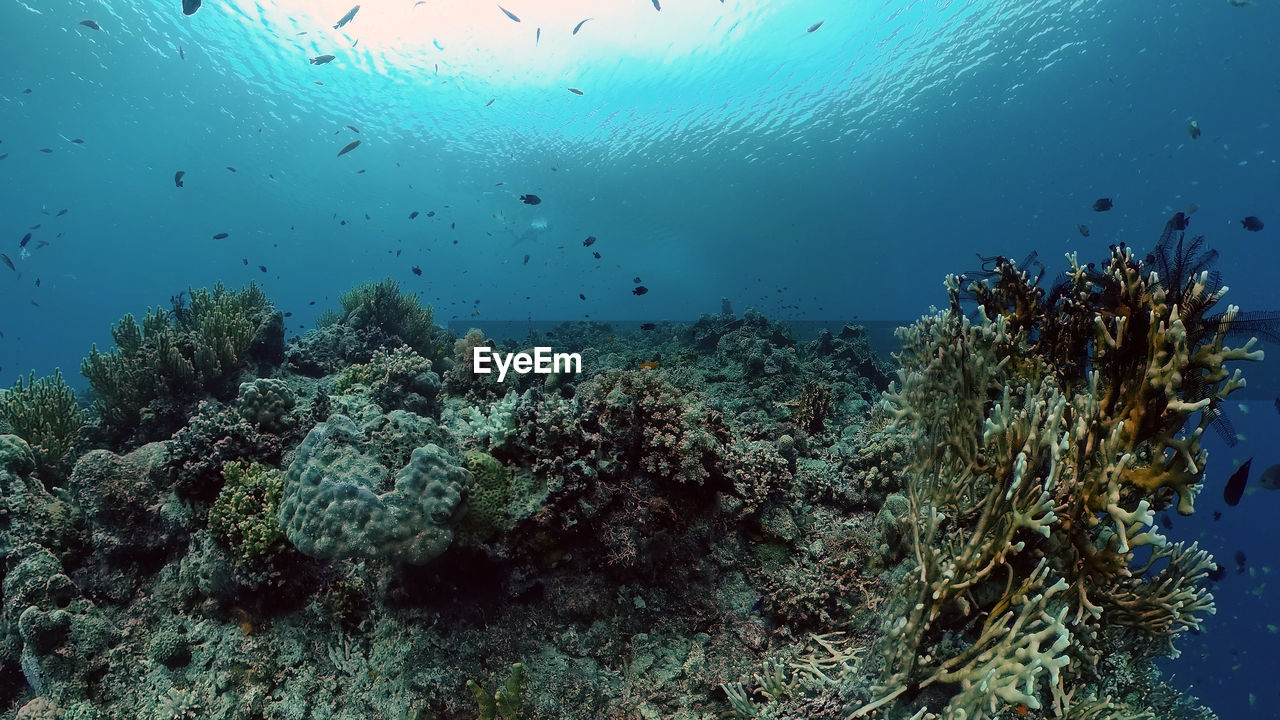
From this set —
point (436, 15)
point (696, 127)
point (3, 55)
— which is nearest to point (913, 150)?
point (696, 127)

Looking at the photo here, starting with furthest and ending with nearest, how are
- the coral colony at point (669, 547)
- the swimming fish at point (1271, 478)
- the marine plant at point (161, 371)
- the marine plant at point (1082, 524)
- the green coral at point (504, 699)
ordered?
the swimming fish at point (1271, 478), the marine plant at point (161, 371), the green coral at point (504, 699), the coral colony at point (669, 547), the marine plant at point (1082, 524)

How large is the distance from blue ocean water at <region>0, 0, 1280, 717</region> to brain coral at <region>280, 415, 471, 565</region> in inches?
796

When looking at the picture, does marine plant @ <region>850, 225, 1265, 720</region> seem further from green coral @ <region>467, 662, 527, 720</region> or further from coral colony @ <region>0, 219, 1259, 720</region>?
green coral @ <region>467, 662, 527, 720</region>

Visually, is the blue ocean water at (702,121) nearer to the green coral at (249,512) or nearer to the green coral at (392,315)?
the green coral at (392,315)

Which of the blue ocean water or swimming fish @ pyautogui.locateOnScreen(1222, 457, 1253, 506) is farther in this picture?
the blue ocean water

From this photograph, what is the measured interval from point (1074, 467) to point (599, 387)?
392cm

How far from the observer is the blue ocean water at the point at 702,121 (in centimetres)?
2900

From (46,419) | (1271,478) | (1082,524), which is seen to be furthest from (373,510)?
(1271,478)

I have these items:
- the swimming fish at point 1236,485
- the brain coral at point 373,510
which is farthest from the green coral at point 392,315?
the swimming fish at point 1236,485

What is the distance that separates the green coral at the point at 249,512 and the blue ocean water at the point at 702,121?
1885 centimetres

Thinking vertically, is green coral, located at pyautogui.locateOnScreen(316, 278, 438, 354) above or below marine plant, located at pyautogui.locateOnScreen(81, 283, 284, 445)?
above

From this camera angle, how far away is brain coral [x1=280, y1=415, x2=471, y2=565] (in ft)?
12.8

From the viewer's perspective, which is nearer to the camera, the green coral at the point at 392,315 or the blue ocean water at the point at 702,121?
the green coral at the point at 392,315

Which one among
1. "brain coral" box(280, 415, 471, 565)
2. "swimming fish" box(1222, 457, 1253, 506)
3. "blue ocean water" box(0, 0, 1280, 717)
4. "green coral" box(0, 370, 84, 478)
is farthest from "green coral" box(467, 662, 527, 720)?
"blue ocean water" box(0, 0, 1280, 717)
